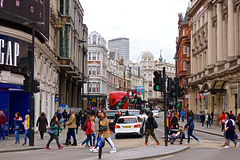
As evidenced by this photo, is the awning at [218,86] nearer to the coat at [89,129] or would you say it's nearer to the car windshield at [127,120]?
the car windshield at [127,120]

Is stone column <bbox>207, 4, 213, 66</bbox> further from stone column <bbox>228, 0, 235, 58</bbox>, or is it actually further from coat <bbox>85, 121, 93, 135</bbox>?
coat <bbox>85, 121, 93, 135</bbox>

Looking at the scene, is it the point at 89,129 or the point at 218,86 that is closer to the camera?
the point at 89,129

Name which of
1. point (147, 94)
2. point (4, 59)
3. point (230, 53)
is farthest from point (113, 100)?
point (147, 94)

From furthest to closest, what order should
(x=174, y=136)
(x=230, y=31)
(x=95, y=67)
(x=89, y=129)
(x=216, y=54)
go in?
1. (x=95, y=67)
2. (x=216, y=54)
3. (x=230, y=31)
4. (x=174, y=136)
5. (x=89, y=129)

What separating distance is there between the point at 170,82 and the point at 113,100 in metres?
35.0

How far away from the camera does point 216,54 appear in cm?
5028

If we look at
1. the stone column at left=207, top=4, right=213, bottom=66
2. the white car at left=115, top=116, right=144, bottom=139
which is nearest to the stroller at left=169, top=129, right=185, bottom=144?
the white car at left=115, top=116, right=144, bottom=139

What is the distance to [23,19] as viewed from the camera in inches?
1032

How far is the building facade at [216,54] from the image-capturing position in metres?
Answer: 41.4

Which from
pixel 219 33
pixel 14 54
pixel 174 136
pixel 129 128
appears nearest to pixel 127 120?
pixel 129 128

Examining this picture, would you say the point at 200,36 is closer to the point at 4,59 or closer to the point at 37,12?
the point at 37,12

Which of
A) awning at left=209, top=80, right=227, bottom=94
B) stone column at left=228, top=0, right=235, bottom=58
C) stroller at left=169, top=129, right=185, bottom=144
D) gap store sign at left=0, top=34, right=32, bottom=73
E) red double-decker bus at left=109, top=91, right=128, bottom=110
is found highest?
stone column at left=228, top=0, right=235, bottom=58

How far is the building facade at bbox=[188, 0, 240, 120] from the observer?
41.4 m

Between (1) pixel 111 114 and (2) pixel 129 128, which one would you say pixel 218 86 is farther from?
(2) pixel 129 128
